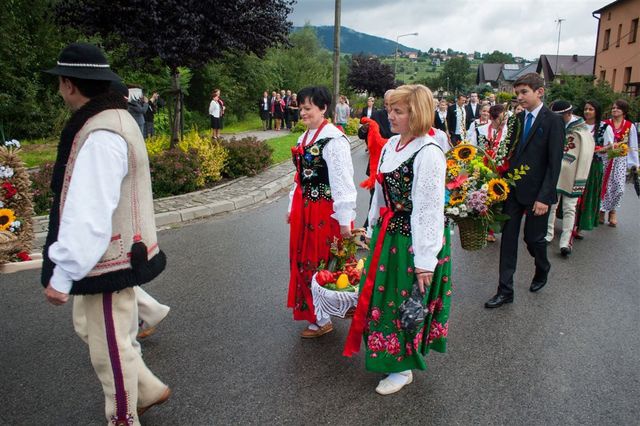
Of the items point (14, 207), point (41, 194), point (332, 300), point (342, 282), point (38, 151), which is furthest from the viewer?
point (38, 151)

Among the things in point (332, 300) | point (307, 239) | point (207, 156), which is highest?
point (207, 156)

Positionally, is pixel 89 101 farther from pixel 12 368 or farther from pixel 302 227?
pixel 12 368

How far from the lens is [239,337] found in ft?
13.4

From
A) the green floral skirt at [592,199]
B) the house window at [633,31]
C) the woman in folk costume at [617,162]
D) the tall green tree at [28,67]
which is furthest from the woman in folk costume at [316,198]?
the house window at [633,31]

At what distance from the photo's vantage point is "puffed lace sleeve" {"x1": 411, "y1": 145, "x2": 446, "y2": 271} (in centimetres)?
290

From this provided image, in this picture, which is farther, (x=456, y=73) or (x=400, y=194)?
(x=456, y=73)

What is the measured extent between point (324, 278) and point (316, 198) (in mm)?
630

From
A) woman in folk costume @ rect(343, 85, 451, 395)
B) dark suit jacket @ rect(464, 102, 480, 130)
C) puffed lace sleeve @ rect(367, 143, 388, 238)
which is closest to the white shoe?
woman in folk costume @ rect(343, 85, 451, 395)

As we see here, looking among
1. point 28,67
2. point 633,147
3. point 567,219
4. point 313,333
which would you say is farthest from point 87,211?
point 28,67

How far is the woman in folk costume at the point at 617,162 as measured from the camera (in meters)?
7.77

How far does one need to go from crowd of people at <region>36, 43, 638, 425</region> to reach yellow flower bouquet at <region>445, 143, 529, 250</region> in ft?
1.66

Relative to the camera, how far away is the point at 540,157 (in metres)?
4.61

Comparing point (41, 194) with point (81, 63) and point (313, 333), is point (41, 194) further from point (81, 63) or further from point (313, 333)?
point (81, 63)

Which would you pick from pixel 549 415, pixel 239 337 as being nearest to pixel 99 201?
pixel 239 337
